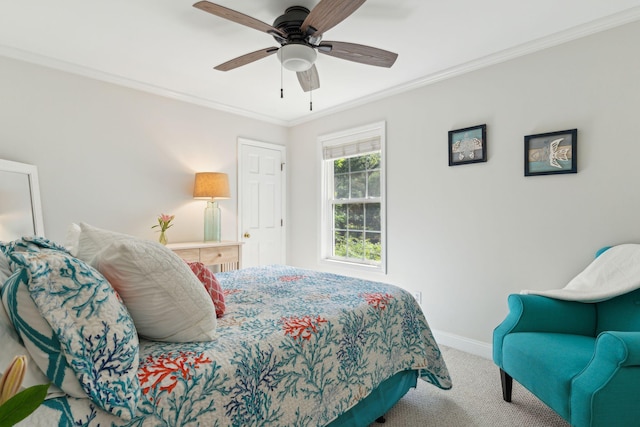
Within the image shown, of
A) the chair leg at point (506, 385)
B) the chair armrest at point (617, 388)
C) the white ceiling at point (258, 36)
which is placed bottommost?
the chair leg at point (506, 385)

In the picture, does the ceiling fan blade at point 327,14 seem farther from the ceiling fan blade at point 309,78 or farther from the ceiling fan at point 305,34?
the ceiling fan blade at point 309,78

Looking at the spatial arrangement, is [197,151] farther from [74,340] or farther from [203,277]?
[74,340]

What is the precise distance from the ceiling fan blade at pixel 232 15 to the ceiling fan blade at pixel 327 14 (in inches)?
8.1

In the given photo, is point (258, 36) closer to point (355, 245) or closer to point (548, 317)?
point (355, 245)

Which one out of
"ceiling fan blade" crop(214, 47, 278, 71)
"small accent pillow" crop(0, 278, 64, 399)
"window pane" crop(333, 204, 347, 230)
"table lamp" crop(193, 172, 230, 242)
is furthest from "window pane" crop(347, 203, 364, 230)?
"small accent pillow" crop(0, 278, 64, 399)

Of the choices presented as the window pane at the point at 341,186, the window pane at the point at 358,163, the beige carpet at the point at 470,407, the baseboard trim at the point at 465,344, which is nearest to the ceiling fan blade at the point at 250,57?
the window pane at the point at 358,163

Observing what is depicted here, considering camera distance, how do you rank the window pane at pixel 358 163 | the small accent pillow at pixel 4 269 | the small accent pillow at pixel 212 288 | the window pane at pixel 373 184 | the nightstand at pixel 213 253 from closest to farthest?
1. the small accent pillow at pixel 4 269
2. the small accent pillow at pixel 212 288
3. the nightstand at pixel 213 253
4. the window pane at pixel 373 184
5. the window pane at pixel 358 163

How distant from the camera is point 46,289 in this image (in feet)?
2.68

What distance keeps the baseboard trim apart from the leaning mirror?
353cm

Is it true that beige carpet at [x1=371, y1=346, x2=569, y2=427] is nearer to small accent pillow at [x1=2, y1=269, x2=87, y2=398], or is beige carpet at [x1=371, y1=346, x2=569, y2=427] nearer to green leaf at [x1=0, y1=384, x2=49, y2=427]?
small accent pillow at [x1=2, y1=269, x2=87, y2=398]

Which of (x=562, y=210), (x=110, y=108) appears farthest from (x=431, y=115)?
(x=110, y=108)

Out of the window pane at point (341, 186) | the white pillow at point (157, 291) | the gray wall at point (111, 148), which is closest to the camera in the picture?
the white pillow at point (157, 291)

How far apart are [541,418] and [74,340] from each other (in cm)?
232

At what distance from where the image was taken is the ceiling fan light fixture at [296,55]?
1.96 m
